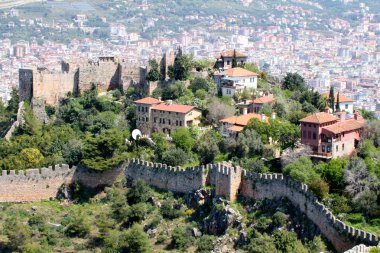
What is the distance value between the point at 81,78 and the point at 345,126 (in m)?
18.8

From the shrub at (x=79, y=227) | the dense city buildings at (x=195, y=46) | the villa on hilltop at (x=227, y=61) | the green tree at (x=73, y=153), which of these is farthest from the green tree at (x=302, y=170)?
the dense city buildings at (x=195, y=46)

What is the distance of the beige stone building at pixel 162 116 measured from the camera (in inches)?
1697

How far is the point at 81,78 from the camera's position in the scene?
2005 inches

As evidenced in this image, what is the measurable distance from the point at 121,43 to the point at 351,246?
14630cm

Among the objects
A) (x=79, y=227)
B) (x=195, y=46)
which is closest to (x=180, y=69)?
(x=79, y=227)

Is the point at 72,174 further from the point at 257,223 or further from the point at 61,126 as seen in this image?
the point at 257,223

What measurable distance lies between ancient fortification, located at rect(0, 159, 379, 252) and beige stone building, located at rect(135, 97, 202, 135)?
14.6ft

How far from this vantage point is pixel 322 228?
102ft

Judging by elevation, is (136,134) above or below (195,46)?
above

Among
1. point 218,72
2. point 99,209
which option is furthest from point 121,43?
point 99,209

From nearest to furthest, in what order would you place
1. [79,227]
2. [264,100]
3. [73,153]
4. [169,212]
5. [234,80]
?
[79,227] → [169,212] → [73,153] → [264,100] → [234,80]

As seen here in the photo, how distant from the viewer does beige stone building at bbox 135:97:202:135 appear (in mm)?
43094

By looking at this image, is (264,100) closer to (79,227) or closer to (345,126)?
(345,126)

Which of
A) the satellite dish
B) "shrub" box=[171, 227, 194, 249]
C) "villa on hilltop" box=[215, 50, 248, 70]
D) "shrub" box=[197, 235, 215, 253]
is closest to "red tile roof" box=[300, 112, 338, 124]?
"shrub" box=[197, 235, 215, 253]
